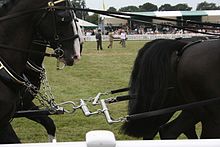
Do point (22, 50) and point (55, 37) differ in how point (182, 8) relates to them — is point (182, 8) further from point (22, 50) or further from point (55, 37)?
point (22, 50)

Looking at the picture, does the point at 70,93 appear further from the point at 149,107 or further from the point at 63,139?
the point at 149,107

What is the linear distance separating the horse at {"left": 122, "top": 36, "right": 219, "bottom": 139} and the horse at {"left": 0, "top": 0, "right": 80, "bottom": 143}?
3.51 ft

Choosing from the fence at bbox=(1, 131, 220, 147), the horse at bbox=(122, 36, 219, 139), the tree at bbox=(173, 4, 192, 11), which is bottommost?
the tree at bbox=(173, 4, 192, 11)

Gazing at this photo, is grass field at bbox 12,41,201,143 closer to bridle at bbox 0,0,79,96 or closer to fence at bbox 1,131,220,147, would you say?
bridle at bbox 0,0,79,96

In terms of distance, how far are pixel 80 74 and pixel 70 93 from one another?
3.81 m

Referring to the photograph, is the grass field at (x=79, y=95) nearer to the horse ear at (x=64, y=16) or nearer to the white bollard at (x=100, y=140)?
the horse ear at (x=64, y=16)

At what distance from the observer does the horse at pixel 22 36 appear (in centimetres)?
337

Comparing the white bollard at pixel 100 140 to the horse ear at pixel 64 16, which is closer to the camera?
the white bollard at pixel 100 140

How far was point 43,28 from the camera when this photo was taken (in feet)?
11.7

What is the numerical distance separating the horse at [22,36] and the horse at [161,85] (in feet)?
3.51

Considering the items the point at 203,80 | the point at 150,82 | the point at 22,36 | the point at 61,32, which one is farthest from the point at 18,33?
the point at 203,80

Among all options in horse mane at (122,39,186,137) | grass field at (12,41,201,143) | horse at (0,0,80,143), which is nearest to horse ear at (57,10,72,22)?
horse at (0,0,80,143)

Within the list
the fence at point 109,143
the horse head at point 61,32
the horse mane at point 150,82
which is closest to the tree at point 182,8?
the horse mane at point 150,82

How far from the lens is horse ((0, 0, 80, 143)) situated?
337 centimetres
